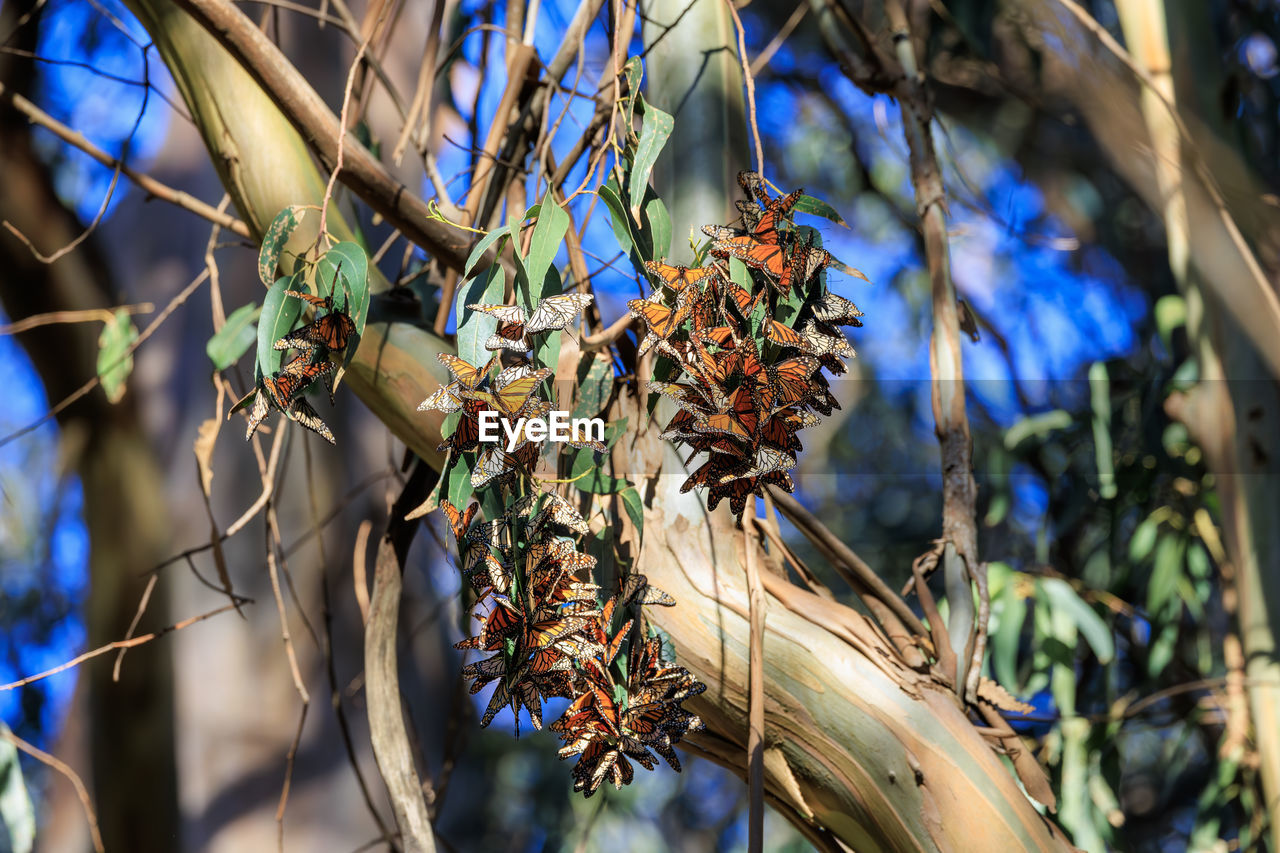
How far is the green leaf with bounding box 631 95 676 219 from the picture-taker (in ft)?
1.61

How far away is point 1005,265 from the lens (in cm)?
245

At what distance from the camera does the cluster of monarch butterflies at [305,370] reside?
0.48 m

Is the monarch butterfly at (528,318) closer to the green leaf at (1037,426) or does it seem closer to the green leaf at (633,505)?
the green leaf at (633,505)

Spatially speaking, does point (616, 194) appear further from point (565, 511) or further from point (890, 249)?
point (890, 249)

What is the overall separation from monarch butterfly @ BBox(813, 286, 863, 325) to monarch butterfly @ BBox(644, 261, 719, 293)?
63 millimetres

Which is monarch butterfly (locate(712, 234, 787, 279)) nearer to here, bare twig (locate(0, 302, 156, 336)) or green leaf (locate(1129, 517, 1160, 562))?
bare twig (locate(0, 302, 156, 336))

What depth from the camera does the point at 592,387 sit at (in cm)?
61

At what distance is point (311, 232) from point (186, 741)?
40.4 inches

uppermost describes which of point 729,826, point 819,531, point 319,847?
point 819,531

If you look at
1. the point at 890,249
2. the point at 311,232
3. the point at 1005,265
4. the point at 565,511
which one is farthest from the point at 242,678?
the point at 1005,265

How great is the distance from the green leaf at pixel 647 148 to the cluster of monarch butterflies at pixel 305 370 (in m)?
0.16

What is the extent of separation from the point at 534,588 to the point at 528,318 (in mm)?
128

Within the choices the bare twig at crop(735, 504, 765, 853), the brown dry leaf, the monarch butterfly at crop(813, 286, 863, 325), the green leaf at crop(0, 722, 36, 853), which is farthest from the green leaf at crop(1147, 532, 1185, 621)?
the green leaf at crop(0, 722, 36, 853)

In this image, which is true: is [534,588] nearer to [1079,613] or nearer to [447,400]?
[447,400]
